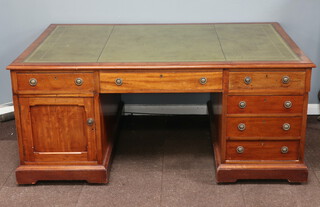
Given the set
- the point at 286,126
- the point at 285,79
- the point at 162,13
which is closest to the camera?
the point at 285,79

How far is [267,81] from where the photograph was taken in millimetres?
2629

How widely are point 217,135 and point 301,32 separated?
3.14ft

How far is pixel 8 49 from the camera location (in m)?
3.49

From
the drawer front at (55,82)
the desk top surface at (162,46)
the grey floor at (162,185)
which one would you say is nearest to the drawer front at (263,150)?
the grey floor at (162,185)

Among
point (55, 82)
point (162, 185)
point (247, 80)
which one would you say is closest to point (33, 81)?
point (55, 82)

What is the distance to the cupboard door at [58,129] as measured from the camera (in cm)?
268

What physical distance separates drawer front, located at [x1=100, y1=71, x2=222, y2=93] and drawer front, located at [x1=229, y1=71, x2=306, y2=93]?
0.27ft

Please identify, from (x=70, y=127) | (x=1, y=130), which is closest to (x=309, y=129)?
(x=70, y=127)

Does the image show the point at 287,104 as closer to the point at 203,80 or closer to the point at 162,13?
the point at 203,80

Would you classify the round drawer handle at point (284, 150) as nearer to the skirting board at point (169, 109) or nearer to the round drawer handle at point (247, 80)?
the round drawer handle at point (247, 80)

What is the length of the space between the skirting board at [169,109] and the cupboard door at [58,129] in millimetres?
925

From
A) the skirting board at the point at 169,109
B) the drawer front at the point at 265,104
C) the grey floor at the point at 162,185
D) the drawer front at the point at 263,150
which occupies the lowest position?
the grey floor at the point at 162,185

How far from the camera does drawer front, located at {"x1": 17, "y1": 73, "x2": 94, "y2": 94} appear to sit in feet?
8.61

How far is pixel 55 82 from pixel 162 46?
24.2 inches
